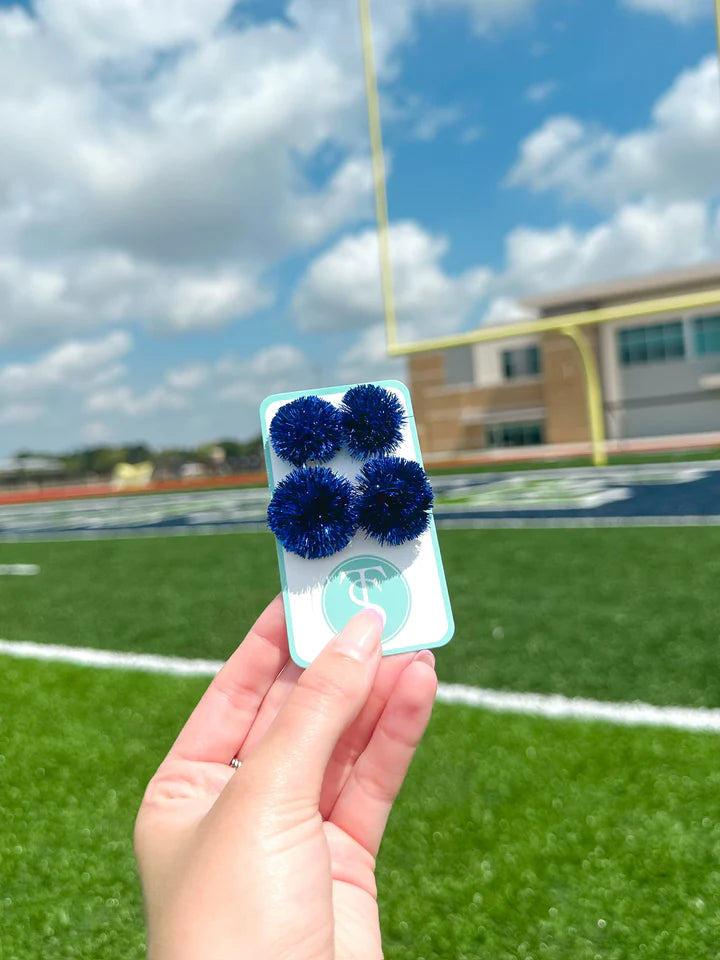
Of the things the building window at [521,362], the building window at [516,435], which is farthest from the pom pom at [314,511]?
the building window at [521,362]

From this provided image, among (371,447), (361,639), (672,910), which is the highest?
(371,447)

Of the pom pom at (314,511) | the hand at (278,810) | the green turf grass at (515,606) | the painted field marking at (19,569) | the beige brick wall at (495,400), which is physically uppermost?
the beige brick wall at (495,400)

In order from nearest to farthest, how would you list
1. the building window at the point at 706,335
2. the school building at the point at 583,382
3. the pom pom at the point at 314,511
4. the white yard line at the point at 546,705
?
the pom pom at the point at 314,511
the white yard line at the point at 546,705
the building window at the point at 706,335
the school building at the point at 583,382

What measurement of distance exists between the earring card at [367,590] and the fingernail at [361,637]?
5.6 inches

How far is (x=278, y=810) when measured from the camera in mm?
1106

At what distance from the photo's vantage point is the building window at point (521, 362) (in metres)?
34.8

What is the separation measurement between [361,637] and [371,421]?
410 millimetres

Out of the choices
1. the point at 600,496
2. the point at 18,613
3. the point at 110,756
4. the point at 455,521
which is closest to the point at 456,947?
the point at 110,756

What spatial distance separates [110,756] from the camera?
11.3ft

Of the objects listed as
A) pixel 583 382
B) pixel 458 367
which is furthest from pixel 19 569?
pixel 458 367

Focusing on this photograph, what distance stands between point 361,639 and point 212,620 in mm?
4940

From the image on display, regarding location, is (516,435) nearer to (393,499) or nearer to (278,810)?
(393,499)

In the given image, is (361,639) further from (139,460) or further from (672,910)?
(139,460)

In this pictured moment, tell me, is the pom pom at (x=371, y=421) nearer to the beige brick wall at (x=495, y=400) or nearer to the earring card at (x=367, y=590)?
the earring card at (x=367, y=590)
